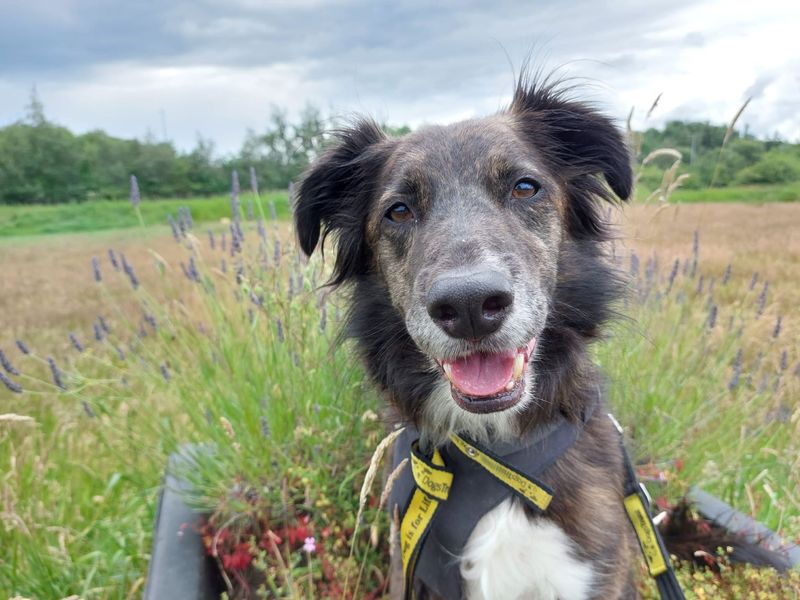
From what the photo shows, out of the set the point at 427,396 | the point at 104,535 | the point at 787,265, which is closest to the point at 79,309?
the point at 104,535

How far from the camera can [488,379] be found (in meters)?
1.93

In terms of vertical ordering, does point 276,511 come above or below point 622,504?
below

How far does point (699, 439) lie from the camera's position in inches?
134

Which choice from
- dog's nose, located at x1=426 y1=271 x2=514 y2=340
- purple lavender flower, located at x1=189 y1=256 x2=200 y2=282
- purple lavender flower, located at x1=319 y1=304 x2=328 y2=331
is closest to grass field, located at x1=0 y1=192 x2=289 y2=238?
purple lavender flower, located at x1=189 y1=256 x2=200 y2=282

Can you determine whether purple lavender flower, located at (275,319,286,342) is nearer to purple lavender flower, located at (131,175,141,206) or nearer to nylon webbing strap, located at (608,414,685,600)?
purple lavender flower, located at (131,175,141,206)

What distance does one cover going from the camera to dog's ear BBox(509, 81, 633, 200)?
101 inches

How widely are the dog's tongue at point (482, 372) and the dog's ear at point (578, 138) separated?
1.12 m

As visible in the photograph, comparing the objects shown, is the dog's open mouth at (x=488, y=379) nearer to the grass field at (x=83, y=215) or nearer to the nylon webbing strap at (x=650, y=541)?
the nylon webbing strap at (x=650, y=541)

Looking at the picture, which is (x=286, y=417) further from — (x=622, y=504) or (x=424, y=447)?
(x=622, y=504)

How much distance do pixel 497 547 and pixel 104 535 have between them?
2.52 metres

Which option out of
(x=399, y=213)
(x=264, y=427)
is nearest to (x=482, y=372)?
(x=399, y=213)

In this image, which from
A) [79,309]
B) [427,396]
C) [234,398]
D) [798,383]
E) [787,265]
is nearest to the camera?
[427,396]

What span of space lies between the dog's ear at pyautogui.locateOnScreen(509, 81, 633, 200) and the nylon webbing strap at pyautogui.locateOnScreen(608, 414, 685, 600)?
1.25 metres

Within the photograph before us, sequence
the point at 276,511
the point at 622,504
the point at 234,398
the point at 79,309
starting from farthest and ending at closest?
the point at 79,309 < the point at 234,398 < the point at 276,511 < the point at 622,504
